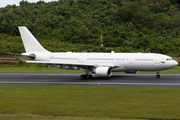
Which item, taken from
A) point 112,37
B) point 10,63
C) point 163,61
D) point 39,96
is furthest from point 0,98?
point 112,37

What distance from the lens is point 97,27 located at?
117 metres

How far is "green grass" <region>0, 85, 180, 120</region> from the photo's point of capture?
16359mm

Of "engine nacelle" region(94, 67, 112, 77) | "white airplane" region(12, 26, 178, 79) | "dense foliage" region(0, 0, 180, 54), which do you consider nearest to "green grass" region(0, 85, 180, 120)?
"engine nacelle" region(94, 67, 112, 77)

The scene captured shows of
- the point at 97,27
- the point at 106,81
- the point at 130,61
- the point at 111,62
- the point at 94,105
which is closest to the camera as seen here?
the point at 94,105

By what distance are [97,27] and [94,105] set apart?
99.4m

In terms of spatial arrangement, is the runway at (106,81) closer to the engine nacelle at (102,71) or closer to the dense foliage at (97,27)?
the engine nacelle at (102,71)

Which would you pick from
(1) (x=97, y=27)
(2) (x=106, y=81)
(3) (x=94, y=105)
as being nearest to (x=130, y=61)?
(2) (x=106, y=81)

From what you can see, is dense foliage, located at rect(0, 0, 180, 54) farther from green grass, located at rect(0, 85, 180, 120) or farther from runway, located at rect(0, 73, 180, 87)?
green grass, located at rect(0, 85, 180, 120)

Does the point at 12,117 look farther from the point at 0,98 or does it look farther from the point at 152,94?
the point at 152,94

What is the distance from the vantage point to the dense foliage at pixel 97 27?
93812mm

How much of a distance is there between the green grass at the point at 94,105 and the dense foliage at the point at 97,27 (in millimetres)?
60288

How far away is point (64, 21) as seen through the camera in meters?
121

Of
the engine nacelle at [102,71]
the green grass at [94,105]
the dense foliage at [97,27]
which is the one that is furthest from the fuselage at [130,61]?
the dense foliage at [97,27]

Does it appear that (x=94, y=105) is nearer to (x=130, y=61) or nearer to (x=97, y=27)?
(x=130, y=61)
